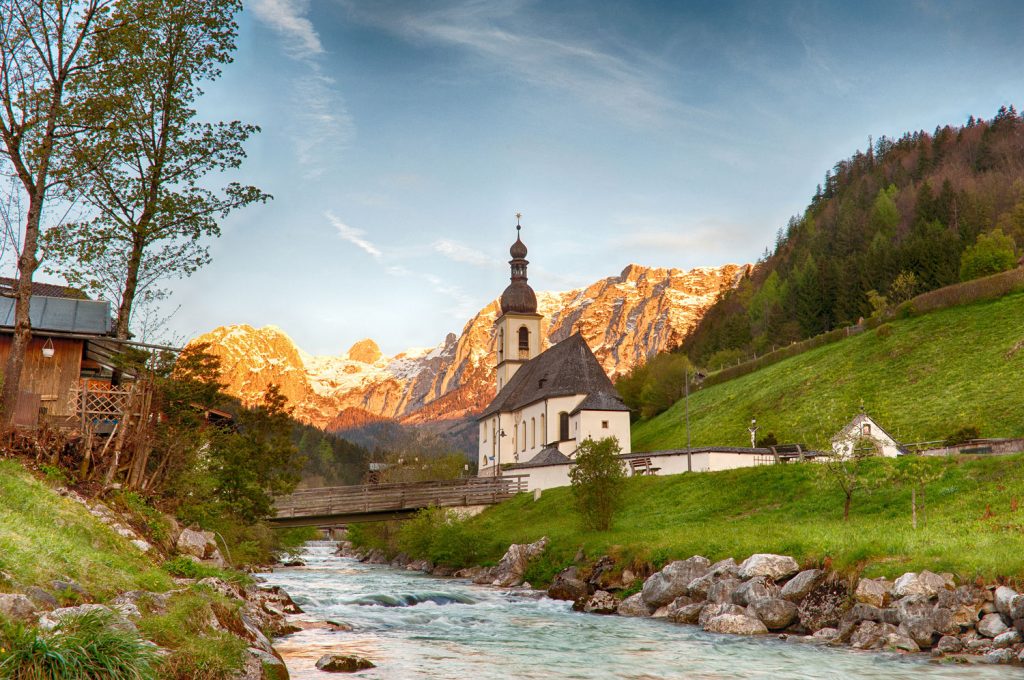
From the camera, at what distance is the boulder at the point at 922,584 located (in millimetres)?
19266

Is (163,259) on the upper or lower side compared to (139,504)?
upper

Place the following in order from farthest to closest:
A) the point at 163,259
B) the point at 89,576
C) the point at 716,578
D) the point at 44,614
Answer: the point at 163,259, the point at 716,578, the point at 89,576, the point at 44,614

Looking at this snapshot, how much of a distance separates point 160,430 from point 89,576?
1117 cm

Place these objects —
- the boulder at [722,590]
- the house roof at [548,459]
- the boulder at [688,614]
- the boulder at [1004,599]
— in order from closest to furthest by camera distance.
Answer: the boulder at [1004,599] < the boulder at [722,590] < the boulder at [688,614] < the house roof at [548,459]

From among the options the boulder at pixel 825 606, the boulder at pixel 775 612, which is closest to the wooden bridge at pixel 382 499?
the boulder at pixel 775 612

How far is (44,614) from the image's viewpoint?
368 inches

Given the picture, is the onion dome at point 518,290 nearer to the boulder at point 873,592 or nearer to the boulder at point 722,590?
the boulder at point 722,590

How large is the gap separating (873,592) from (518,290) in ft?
250

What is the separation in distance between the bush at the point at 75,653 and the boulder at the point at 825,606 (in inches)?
664

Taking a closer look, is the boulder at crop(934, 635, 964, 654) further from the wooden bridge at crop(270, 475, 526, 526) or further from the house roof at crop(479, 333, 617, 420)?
the house roof at crop(479, 333, 617, 420)

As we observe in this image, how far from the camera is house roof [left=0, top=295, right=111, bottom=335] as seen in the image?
2864cm

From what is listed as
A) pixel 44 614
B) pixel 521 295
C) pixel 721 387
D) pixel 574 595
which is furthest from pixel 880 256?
pixel 44 614

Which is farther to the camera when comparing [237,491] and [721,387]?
[721,387]

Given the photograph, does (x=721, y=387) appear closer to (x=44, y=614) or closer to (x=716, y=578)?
(x=716, y=578)
